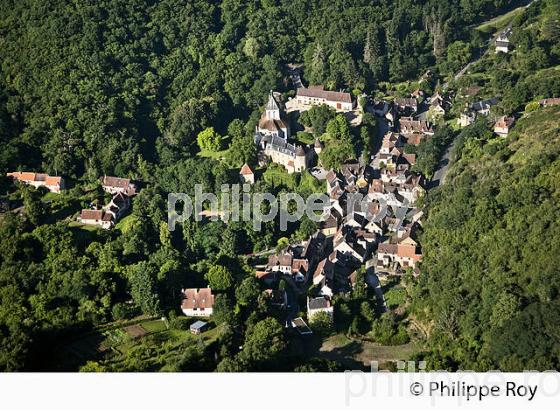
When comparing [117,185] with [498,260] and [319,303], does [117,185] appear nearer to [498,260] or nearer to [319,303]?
[319,303]

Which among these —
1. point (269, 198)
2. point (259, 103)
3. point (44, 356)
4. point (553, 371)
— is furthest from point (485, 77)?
point (44, 356)

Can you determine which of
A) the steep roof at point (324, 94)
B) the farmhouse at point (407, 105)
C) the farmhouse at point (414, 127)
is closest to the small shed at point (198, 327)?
the farmhouse at point (414, 127)

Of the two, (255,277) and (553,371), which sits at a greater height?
(255,277)

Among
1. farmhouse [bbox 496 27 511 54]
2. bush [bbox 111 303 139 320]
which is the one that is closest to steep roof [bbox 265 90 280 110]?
farmhouse [bbox 496 27 511 54]

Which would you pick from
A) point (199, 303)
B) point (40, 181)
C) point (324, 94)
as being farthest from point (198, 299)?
point (324, 94)

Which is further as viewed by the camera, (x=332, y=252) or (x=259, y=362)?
(x=332, y=252)
